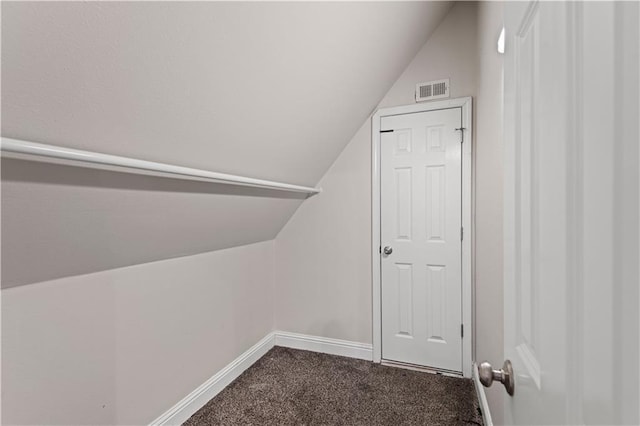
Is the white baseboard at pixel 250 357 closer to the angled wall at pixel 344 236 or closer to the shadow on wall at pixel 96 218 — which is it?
the angled wall at pixel 344 236

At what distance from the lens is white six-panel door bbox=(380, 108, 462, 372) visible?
2473mm

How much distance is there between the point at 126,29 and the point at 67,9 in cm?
14

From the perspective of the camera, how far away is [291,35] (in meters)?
1.38

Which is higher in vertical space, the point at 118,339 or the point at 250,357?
the point at 118,339

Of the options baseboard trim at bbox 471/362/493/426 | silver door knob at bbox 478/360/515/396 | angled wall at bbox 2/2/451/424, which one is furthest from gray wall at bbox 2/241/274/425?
baseboard trim at bbox 471/362/493/426

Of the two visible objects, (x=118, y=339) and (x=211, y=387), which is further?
(x=211, y=387)

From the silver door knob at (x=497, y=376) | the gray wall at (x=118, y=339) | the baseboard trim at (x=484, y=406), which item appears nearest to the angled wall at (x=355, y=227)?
the baseboard trim at (x=484, y=406)

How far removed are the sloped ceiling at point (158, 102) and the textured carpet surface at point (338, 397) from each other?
42.0 inches

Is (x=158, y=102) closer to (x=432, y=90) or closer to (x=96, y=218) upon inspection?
(x=96, y=218)

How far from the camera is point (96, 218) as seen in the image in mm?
1272

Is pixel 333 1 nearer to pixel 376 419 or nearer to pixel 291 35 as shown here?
pixel 291 35

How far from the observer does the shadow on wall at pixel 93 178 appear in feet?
3.10

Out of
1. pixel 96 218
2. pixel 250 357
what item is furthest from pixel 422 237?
pixel 96 218

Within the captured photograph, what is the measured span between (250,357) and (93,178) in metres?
1.97
